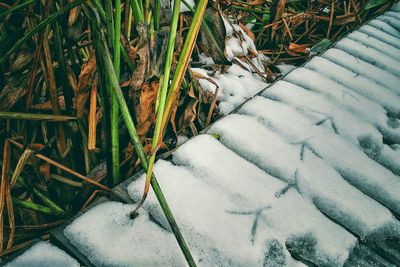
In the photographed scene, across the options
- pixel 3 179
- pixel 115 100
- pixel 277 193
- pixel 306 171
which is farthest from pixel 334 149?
pixel 3 179

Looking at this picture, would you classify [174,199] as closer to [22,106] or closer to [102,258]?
[102,258]

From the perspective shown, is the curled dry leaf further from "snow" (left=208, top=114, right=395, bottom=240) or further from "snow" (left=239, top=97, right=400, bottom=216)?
"snow" (left=239, top=97, right=400, bottom=216)

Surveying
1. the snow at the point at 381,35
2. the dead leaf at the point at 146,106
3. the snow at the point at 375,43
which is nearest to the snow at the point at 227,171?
the dead leaf at the point at 146,106

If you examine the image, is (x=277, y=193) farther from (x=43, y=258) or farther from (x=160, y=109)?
(x=43, y=258)

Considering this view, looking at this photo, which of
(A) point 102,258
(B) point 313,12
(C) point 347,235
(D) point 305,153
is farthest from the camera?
(B) point 313,12

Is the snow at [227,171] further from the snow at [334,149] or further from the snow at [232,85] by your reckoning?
the snow at [232,85]

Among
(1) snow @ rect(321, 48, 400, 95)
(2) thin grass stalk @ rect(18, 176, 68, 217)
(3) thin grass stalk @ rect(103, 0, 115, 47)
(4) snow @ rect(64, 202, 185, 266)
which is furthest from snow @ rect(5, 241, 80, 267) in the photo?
(1) snow @ rect(321, 48, 400, 95)

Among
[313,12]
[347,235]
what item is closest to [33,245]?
[347,235]
